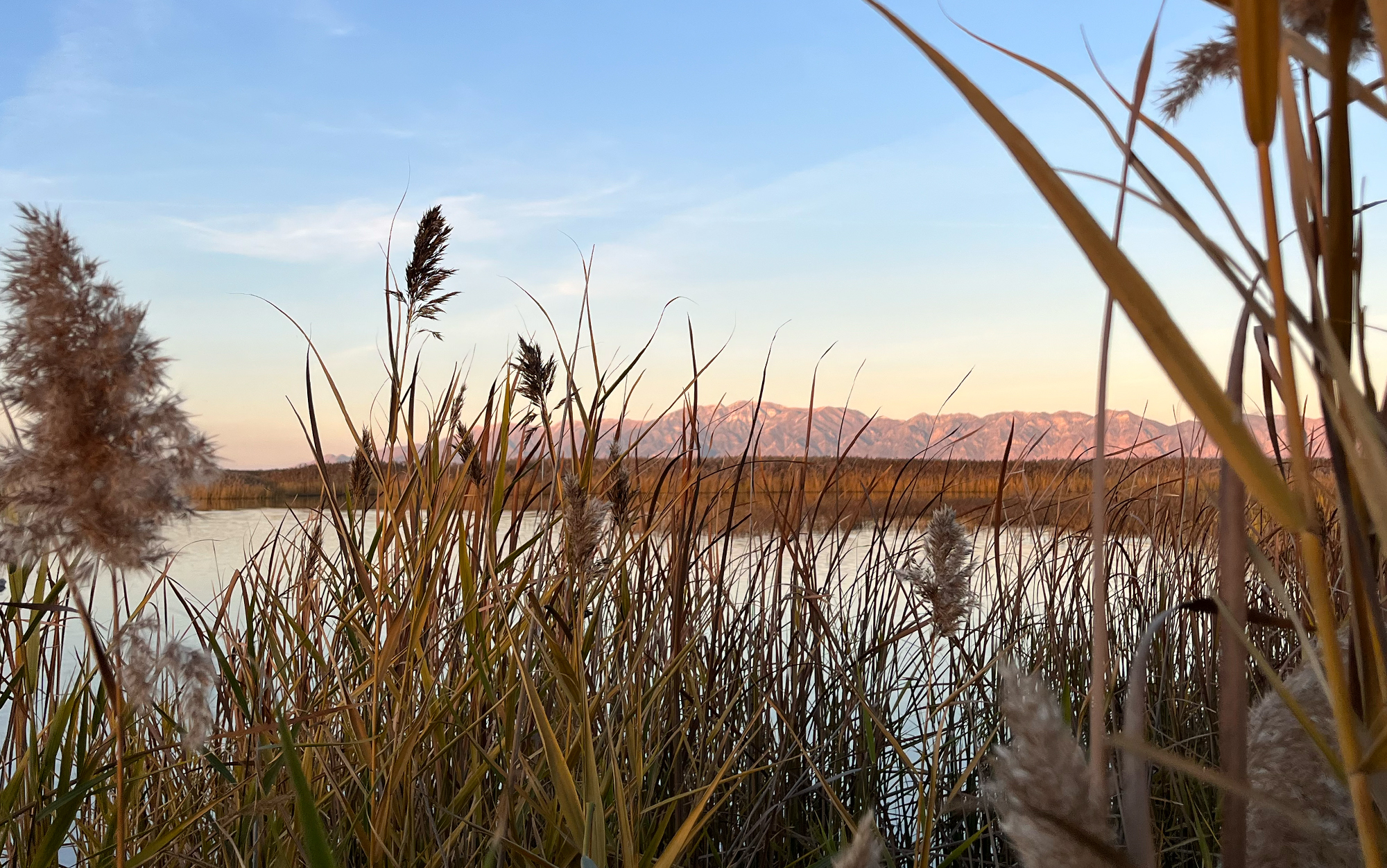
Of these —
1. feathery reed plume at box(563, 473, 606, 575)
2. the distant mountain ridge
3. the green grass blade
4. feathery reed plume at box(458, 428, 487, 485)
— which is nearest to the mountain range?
the distant mountain ridge

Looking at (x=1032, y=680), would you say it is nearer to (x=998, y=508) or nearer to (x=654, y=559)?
(x=998, y=508)

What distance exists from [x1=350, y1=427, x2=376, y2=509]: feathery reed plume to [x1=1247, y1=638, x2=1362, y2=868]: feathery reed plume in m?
1.39

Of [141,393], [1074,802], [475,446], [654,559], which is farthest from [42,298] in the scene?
[654,559]

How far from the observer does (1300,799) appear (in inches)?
19.3

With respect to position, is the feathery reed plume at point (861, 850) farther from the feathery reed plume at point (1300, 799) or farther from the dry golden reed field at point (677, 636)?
the feathery reed plume at point (1300, 799)

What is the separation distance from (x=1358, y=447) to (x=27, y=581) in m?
2.27

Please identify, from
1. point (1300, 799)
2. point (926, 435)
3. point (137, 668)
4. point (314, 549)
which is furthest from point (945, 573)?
point (926, 435)

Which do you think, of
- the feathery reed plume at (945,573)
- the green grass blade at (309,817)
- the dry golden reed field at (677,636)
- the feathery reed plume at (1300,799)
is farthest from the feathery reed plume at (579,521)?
the feathery reed plume at (1300,799)

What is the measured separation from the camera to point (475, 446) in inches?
62.0

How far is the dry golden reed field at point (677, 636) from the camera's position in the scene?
380mm

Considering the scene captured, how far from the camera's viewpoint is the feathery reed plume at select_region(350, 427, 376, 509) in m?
1.59

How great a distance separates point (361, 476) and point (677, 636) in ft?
2.05

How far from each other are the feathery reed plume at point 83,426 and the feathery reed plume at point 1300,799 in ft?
2.77

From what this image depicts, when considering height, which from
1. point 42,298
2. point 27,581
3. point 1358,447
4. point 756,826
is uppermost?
point 42,298
